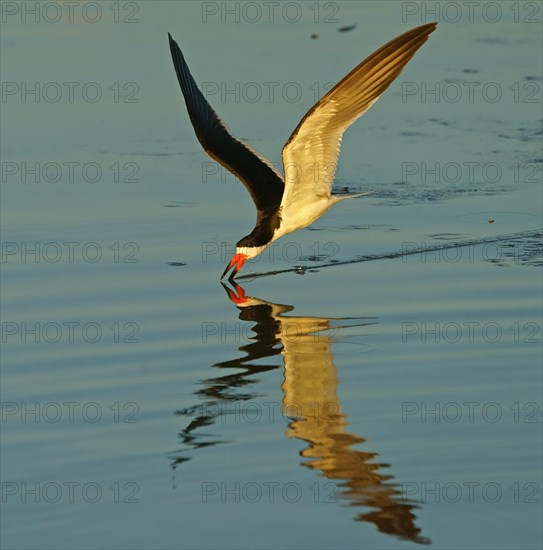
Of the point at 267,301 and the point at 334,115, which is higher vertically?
the point at 334,115

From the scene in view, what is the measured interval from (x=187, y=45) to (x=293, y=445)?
816cm

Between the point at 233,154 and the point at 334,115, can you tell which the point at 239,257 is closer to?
the point at 233,154

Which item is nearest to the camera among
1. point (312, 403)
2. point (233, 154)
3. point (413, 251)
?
point (312, 403)

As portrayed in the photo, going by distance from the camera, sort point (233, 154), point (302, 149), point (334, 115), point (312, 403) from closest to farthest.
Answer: point (312, 403), point (334, 115), point (302, 149), point (233, 154)

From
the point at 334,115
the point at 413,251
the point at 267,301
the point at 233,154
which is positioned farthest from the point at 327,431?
the point at 233,154

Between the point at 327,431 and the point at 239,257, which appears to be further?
the point at 239,257

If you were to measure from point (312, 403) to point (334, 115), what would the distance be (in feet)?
7.68

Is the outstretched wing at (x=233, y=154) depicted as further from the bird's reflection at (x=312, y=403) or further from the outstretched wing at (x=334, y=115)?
the bird's reflection at (x=312, y=403)

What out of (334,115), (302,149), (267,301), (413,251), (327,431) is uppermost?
(334,115)

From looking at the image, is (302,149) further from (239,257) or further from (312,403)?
(312,403)

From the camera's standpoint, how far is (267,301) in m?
9.02

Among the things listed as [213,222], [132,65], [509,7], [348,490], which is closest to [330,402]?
[348,490]

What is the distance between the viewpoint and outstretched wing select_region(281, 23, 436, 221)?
8477 mm

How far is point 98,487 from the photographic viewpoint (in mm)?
6199
